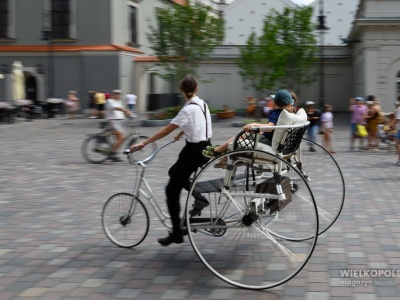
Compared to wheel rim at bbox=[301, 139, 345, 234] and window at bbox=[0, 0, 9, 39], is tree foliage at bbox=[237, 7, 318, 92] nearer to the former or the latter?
window at bbox=[0, 0, 9, 39]

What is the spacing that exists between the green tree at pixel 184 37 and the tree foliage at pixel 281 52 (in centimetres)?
201

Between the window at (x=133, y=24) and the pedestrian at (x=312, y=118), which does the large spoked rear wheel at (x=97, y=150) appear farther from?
the window at (x=133, y=24)

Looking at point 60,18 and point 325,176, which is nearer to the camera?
point 325,176

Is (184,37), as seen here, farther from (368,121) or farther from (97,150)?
(97,150)

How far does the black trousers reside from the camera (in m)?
6.43

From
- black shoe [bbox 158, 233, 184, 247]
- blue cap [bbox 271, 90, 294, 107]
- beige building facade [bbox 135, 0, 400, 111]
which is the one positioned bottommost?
black shoe [bbox 158, 233, 184, 247]

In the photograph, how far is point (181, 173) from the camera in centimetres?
644

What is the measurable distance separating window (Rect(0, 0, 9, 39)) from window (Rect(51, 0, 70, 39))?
283cm

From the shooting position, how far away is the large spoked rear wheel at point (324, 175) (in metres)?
7.46

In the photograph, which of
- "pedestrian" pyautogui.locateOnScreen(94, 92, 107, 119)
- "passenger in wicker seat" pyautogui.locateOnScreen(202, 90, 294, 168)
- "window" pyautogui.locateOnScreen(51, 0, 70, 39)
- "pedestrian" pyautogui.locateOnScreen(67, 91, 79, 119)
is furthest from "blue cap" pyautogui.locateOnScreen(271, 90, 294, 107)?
"window" pyautogui.locateOnScreen(51, 0, 70, 39)

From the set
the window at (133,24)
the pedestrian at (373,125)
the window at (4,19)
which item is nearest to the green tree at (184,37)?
the window at (133,24)

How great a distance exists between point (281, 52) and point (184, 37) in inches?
194

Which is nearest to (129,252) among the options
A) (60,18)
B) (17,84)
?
(17,84)

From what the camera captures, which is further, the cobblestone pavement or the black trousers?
the black trousers
